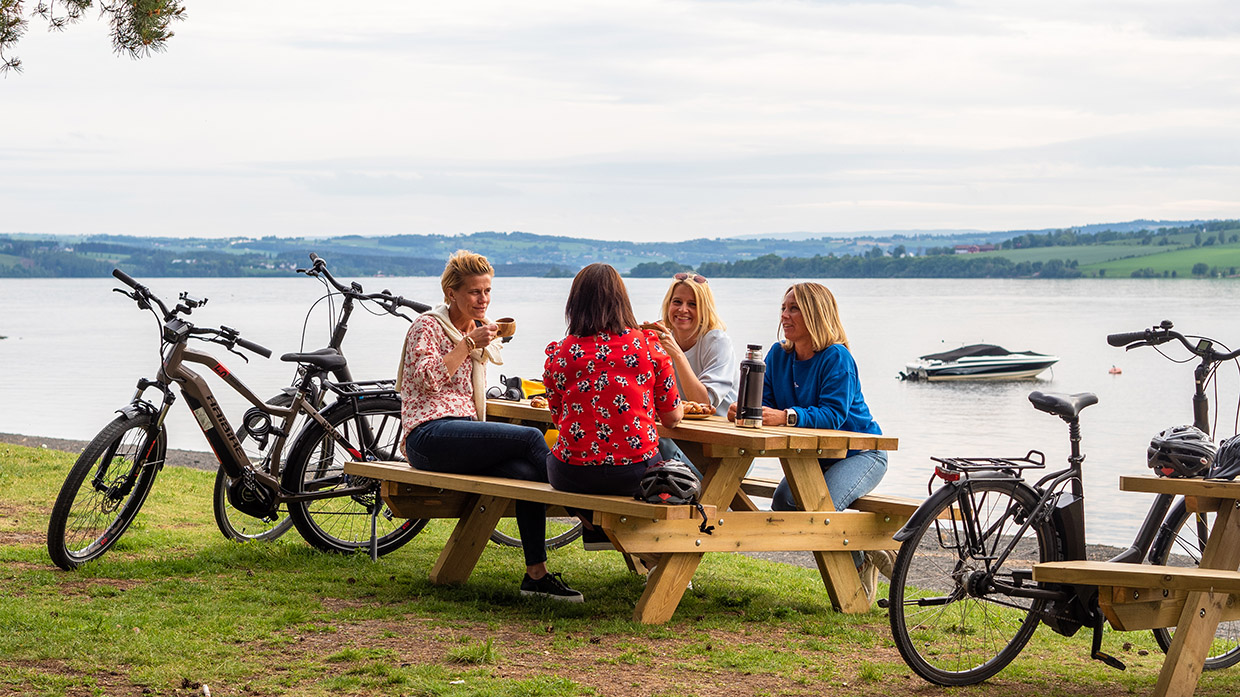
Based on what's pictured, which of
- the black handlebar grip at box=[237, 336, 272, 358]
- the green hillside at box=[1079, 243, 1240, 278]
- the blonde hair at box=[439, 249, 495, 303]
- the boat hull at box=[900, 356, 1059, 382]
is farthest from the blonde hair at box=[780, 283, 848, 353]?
A: the green hillside at box=[1079, 243, 1240, 278]

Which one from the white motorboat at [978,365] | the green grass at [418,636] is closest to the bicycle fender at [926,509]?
the green grass at [418,636]

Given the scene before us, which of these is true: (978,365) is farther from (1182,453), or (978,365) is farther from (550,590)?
(1182,453)

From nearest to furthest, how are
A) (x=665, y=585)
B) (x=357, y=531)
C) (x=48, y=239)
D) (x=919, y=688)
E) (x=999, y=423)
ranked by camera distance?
(x=919, y=688)
(x=665, y=585)
(x=357, y=531)
(x=999, y=423)
(x=48, y=239)

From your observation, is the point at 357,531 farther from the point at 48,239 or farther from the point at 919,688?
the point at 48,239

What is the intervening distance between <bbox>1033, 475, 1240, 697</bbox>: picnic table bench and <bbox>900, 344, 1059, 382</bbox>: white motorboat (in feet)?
138

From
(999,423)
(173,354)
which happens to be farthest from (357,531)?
(999,423)

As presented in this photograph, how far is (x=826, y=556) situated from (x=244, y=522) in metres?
3.65

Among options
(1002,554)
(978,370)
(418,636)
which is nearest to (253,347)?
(418,636)

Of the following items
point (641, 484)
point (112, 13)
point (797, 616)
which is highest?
point (112, 13)

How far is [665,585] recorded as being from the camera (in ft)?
17.7

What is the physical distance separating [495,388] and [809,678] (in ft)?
10.7

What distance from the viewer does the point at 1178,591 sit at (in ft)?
14.3

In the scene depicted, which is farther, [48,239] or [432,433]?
[48,239]

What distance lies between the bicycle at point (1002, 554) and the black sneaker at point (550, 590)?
1672 mm
